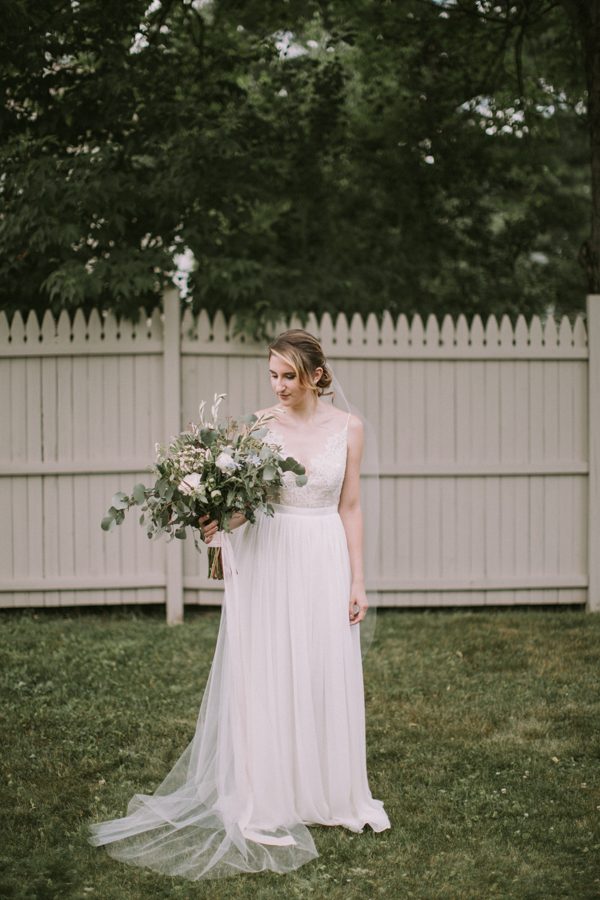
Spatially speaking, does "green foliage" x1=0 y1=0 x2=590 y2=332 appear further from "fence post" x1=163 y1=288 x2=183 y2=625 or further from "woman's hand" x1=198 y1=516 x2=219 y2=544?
"woman's hand" x1=198 y1=516 x2=219 y2=544

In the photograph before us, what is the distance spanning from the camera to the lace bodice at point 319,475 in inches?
156

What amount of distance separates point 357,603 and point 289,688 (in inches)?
17.8

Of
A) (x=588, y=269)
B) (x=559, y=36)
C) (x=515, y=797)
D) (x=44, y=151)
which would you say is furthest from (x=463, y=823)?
(x=559, y=36)

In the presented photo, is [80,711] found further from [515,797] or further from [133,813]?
[515,797]

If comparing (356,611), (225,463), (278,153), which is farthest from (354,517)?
(278,153)

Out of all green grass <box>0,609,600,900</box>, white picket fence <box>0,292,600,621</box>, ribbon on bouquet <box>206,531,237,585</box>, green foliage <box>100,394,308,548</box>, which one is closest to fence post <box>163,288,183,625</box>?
white picket fence <box>0,292,600,621</box>

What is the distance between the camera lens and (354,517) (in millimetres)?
4141

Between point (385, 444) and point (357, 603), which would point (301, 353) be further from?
point (385, 444)

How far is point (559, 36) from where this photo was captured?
367 inches

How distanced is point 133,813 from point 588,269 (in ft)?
17.6

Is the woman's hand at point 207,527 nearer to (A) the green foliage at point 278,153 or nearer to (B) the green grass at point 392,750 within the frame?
(B) the green grass at point 392,750

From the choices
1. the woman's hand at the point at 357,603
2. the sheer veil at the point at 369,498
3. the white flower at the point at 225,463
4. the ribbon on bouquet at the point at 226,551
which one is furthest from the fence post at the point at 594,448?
the white flower at the point at 225,463

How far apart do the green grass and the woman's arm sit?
924 mm

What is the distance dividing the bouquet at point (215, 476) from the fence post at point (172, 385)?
331cm
